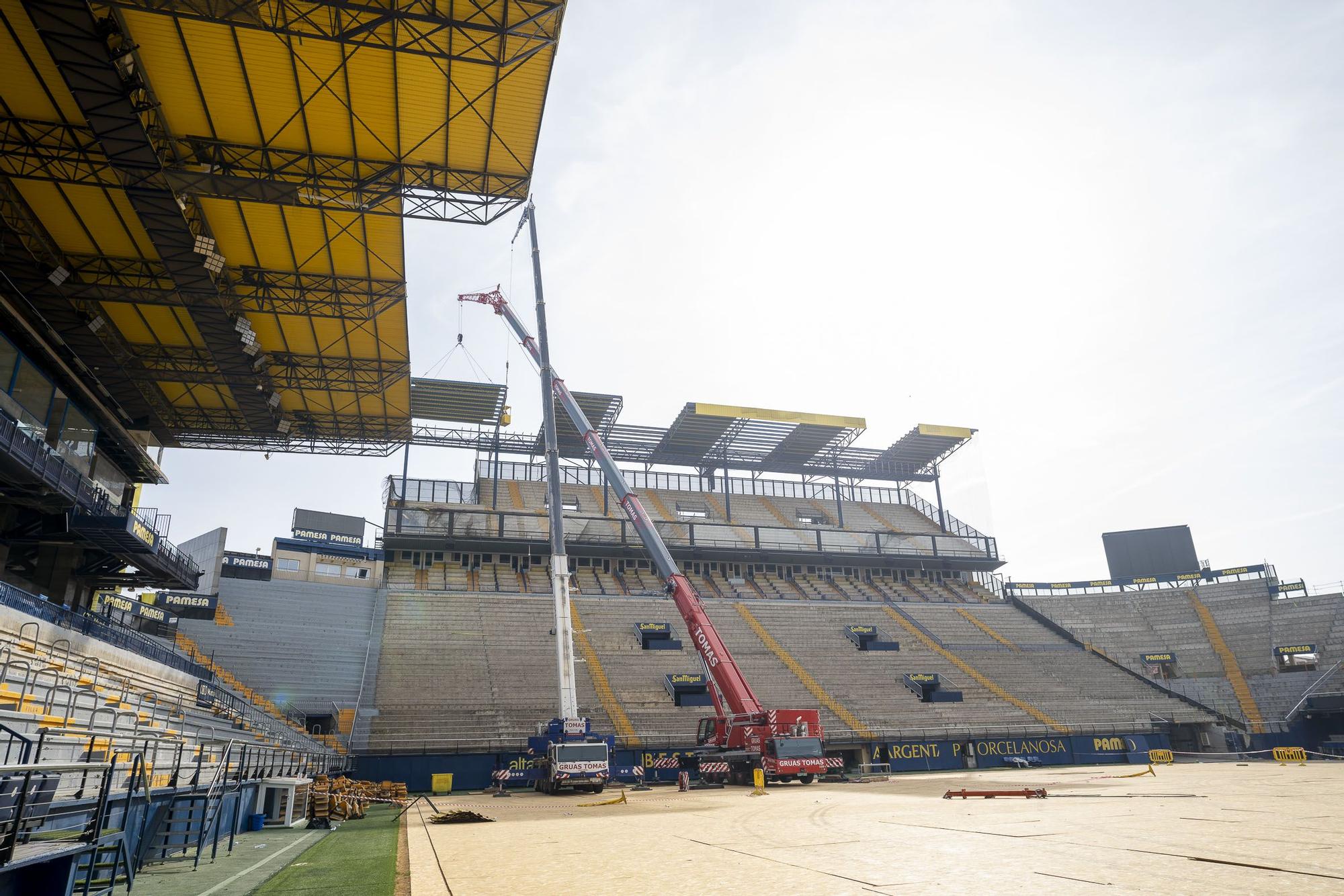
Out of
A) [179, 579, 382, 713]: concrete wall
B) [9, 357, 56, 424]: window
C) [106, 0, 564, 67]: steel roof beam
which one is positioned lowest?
[179, 579, 382, 713]: concrete wall

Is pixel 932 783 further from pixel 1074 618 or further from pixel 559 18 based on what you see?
pixel 1074 618

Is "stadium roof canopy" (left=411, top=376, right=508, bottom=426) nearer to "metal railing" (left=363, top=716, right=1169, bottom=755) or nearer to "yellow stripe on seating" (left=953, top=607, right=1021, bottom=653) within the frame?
"metal railing" (left=363, top=716, right=1169, bottom=755)

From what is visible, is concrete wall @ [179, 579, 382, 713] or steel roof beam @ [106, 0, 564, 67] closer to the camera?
steel roof beam @ [106, 0, 564, 67]

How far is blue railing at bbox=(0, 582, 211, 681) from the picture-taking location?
64.6 feet

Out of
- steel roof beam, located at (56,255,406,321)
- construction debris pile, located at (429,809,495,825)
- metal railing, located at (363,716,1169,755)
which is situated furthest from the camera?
metal railing, located at (363,716,1169,755)

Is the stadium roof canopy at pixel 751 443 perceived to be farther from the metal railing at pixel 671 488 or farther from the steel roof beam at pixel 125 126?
the steel roof beam at pixel 125 126

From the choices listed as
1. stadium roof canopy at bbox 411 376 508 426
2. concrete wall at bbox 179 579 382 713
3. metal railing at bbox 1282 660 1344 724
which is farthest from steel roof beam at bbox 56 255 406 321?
metal railing at bbox 1282 660 1344 724

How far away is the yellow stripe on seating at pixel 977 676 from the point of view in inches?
1666

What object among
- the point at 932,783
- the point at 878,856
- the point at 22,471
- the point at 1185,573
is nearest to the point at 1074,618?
the point at 1185,573

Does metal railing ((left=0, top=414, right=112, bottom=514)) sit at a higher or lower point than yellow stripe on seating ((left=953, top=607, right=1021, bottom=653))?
higher

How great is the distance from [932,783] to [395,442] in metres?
26.7

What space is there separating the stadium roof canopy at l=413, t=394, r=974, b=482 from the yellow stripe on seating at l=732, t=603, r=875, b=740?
15568 millimetres

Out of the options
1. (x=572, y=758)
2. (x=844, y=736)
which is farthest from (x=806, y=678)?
(x=572, y=758)

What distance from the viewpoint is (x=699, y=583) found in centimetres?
5662
